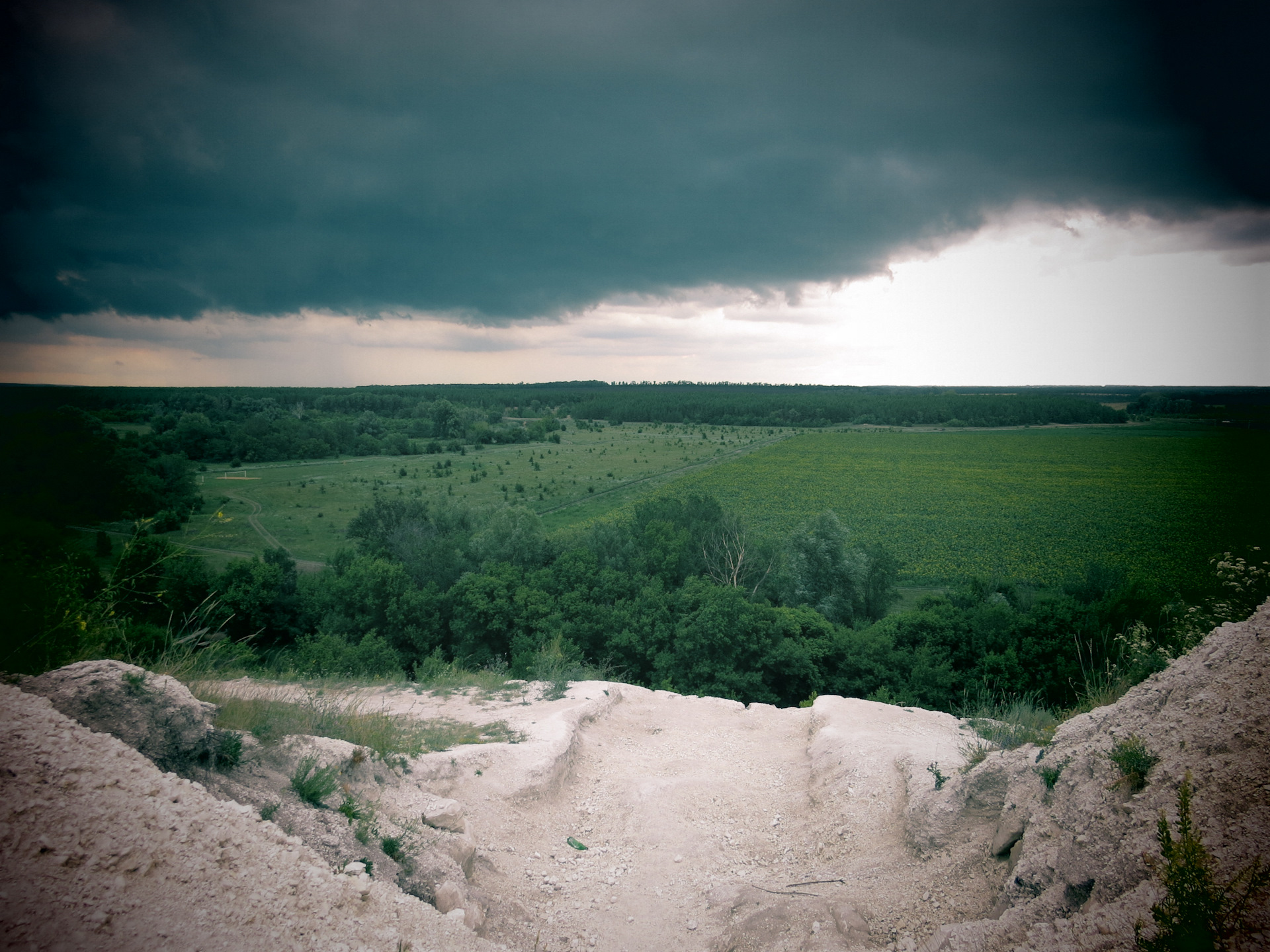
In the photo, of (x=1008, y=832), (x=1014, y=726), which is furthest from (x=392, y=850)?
(x=1014, y=726)

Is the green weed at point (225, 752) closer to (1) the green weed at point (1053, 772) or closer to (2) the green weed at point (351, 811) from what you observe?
(2) the green weed at point (351, 811)

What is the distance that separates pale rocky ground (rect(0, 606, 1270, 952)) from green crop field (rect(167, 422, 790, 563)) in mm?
4187

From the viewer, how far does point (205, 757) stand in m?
4.94

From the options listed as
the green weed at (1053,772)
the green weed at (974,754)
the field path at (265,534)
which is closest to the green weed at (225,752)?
the green weed at (1053,772)

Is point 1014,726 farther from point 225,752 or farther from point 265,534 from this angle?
point 265,534

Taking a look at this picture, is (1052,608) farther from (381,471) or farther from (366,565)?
(381,471)

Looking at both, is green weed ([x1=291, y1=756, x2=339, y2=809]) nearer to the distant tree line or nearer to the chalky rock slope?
the chalky rock slope

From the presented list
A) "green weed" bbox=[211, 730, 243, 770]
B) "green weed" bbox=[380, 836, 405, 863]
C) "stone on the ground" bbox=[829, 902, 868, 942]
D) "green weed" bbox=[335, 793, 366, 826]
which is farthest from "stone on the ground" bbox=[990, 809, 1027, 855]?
"green weed" bbox=[211, 730, 243, 770]

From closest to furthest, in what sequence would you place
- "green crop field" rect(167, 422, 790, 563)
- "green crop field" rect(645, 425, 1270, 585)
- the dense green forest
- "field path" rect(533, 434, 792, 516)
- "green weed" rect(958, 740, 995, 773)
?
"green weed" rect(958, 740, 995, 773), the dense green forest, "green crop field" rect(645, 425, 1270, 585), "green crop field" rect(167, 422, 790, 563), "field path" rect(533, 434, 792, 516)

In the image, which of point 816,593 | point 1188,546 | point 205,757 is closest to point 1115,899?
point 205,757

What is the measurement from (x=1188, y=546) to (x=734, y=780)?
3941 cm

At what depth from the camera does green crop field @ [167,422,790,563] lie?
1602 inches

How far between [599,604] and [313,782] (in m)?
19.6

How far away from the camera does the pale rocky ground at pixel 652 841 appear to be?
3.35 metres
